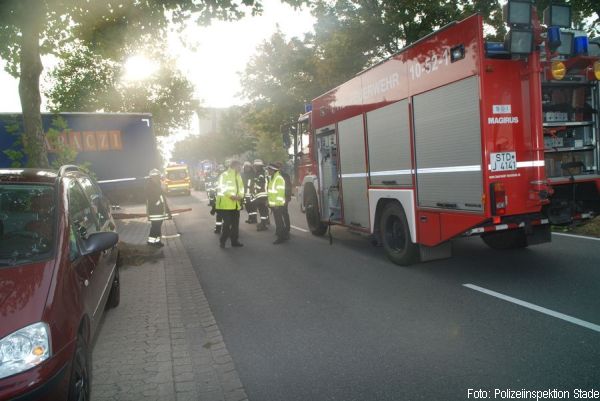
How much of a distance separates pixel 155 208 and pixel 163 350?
6099 millimetres

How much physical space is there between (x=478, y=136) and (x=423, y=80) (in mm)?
1231

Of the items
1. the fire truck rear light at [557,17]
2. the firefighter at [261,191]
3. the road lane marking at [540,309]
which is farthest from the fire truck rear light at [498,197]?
the firefighter at [261,191]

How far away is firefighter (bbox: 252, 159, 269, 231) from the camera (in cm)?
1284

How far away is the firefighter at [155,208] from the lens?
10070mm

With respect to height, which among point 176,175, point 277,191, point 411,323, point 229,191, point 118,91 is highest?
point 118,91

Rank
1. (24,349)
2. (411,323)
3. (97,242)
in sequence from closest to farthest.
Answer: (24,349)
(97,242)
(411,323)

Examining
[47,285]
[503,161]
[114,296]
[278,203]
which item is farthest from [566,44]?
[278,203]

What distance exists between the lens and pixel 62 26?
8297mm

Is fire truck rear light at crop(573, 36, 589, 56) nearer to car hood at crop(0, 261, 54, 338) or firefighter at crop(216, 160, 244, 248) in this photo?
car hood at crop(0, 261, 54, 338)

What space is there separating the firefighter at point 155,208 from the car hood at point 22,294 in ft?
23.3

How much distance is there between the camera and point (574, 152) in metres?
6.32

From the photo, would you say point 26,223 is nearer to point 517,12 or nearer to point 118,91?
point 517,12

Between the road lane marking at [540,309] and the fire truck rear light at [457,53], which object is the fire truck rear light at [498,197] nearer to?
the road lane marking at [540,309]

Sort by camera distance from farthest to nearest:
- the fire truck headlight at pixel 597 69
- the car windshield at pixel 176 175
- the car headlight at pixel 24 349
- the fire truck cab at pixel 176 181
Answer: the car windshield at pixel 176 175, the fire truck cab at pixel 176 181, the fire truck headlight at pixel 597 69, the car headlight at pixel 24 349
